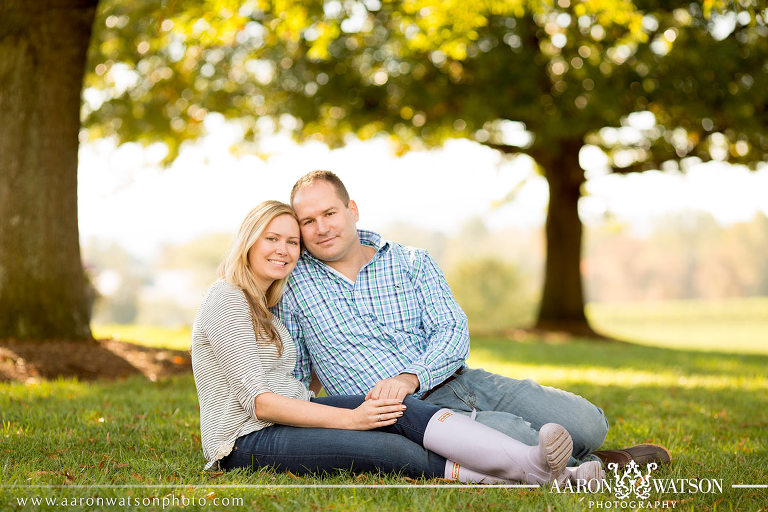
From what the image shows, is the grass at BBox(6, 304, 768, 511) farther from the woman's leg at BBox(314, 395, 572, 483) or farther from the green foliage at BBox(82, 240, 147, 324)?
the green foliage at BBox(82, 240, 147, 324)

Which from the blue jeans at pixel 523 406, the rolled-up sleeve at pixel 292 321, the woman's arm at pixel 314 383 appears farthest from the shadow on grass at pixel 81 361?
the blue jeans at pixel 523 406

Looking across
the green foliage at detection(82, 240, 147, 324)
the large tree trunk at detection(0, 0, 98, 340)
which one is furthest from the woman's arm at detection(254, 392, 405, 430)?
the green foliage at detection(82, 240, 147, 324)

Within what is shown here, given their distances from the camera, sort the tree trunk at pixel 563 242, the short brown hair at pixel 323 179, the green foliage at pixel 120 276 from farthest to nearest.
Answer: the green foliage at pixel 120 276 → the tree trunk at pixel 563 242 → the short brown hair at pixel 323 179

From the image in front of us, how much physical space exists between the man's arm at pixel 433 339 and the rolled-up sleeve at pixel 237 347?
0.56 m

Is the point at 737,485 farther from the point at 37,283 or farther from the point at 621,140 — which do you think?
the point at 621,140

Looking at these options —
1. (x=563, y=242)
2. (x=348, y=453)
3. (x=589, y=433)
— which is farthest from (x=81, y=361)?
(x=563, y=242)

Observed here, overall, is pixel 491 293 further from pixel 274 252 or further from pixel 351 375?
pixel 274 252

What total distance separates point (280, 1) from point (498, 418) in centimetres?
660

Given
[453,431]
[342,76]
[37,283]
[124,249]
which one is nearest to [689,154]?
[342,76]

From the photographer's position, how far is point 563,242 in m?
16.8

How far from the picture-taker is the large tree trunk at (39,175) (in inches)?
306

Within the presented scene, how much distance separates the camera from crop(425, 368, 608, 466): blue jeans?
3916 mm

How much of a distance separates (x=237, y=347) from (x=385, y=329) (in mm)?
909

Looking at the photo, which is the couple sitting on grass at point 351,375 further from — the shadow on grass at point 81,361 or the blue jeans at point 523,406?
the shadow on grass at point 81,361
